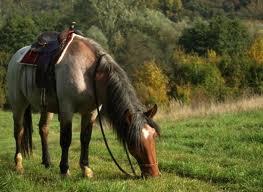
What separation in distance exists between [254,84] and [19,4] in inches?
1994

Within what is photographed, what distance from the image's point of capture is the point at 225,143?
10273 millimetres

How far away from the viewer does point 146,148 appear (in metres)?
6.19

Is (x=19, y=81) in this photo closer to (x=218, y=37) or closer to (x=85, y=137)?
(x=85, y=137)

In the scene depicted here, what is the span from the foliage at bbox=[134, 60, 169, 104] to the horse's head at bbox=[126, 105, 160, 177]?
29.3 m

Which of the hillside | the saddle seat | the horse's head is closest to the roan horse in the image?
the horse's head

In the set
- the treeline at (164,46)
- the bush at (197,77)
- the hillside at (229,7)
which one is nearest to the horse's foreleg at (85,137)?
the treeline at (164,46)

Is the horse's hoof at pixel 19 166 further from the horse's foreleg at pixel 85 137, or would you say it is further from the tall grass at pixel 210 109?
the tall grass at pixel 210 109

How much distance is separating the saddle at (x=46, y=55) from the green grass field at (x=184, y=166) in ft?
4.72

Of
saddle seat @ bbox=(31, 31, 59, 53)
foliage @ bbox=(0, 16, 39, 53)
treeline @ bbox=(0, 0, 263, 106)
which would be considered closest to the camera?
saddle seat @ bbox=(31, 31, 59, 53)

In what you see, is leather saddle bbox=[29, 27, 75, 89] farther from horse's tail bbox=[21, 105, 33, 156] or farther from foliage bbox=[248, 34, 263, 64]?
foliage bbox=[248, 34, 263, 64]

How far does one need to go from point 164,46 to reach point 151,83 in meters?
11.2

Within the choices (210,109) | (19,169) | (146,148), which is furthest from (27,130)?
(210,109)

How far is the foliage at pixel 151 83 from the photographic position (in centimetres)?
3666

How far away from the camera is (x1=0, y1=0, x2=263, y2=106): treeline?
35141mm
